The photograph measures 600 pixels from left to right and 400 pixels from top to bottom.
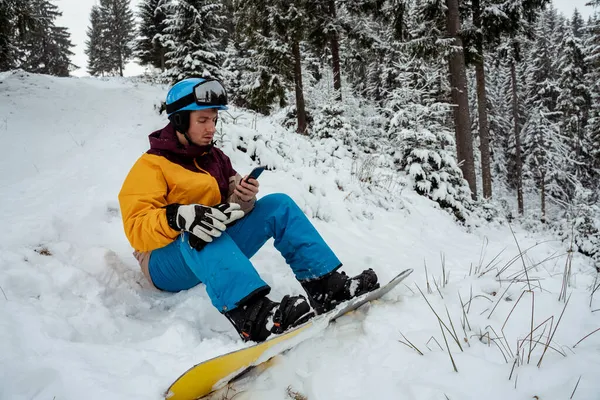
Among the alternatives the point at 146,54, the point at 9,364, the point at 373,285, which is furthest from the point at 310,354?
the point at 146,54

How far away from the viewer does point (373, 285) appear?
7.85 ft

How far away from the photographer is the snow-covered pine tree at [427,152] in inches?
320

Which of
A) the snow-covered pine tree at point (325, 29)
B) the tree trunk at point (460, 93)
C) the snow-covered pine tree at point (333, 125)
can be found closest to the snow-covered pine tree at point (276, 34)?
the snow-covered pine tree at point (325, 29)

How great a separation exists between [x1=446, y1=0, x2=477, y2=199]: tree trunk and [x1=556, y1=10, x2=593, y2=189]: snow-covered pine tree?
68.2 feet

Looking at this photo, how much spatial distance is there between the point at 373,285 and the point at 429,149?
7.26 m

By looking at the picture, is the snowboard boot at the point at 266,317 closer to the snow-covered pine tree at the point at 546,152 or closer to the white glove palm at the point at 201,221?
the white glove palm at the point at 201,221

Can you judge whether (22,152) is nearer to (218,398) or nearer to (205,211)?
(205,211)

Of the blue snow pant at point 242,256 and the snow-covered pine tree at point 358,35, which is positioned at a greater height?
the snow-covered pine tree at point 358,35

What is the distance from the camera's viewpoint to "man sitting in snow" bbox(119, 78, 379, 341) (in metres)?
1.96

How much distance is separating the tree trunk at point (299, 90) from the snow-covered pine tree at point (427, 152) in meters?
4.23

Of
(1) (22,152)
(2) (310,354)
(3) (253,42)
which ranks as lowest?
(2) (310,354)

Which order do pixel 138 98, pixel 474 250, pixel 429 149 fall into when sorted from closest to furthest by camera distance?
pixel 474 250
pixel 429 149
pixel 138 98

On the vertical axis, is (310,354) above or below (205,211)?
below

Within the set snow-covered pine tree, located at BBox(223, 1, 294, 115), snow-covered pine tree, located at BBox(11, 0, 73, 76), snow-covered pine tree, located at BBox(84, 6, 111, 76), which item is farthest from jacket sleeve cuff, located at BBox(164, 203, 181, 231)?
snow-covered pine tree, located at BBox(84, 6, 111, 76)
